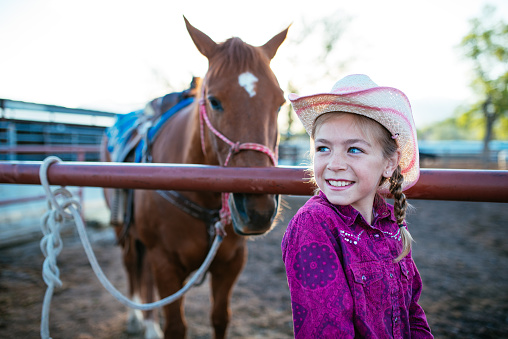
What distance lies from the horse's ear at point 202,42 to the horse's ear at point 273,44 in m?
0.33

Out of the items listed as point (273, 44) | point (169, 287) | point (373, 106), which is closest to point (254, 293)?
point (169, 287)

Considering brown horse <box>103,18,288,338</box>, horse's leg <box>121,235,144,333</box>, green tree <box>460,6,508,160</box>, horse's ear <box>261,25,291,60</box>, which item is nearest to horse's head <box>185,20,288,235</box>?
brown horse <box>103,18,288,338</box>

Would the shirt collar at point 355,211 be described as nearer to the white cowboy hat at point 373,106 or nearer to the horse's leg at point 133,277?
the white cowboy hat at point 373,106

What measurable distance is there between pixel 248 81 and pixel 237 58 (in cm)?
18

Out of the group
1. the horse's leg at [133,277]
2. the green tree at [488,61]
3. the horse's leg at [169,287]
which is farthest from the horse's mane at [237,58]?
the green tree at [488,61]

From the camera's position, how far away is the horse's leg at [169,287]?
2.01 m

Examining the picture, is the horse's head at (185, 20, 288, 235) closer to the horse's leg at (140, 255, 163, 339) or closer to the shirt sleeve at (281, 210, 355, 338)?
the shirt sleeve at (281, 210, 355, 338)

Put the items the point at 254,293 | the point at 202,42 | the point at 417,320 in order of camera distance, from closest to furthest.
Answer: the point at 417,320
the point at 202,42
the point at 254,293

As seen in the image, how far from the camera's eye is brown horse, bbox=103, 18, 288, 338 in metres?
1.45

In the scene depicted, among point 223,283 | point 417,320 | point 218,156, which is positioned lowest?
point 223,283

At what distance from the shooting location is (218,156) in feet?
5.26

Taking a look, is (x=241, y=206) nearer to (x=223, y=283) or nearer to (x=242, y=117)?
(x=242, y=117)

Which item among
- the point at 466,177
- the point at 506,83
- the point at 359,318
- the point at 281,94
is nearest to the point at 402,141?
the point at 466,177

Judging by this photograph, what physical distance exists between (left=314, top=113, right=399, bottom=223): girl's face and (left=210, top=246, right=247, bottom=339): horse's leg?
1.37m
